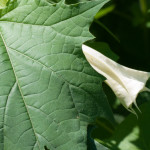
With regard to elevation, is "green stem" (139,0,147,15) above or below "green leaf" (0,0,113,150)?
below

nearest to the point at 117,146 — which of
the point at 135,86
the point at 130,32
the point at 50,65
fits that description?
the point at 135,86

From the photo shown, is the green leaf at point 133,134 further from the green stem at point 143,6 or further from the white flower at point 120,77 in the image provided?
the green stem at point 143,6

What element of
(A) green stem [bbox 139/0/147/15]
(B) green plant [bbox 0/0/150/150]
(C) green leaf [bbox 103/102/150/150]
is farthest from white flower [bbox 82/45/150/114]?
(A) green stem [bbox 139/0/147/15]

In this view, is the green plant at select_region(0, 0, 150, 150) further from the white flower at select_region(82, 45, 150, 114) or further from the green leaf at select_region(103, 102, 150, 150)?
the green leaf at select_region(103, 102, 150, 150)

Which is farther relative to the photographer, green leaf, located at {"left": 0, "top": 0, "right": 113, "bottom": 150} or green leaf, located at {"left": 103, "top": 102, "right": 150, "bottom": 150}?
green leaf, located at {"left": 103, "top": 102, "right": 150, "bottom": 150}

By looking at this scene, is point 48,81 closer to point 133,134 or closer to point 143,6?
point 133,134

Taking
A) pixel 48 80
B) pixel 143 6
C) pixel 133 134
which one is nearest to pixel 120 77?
pixel 48 80
